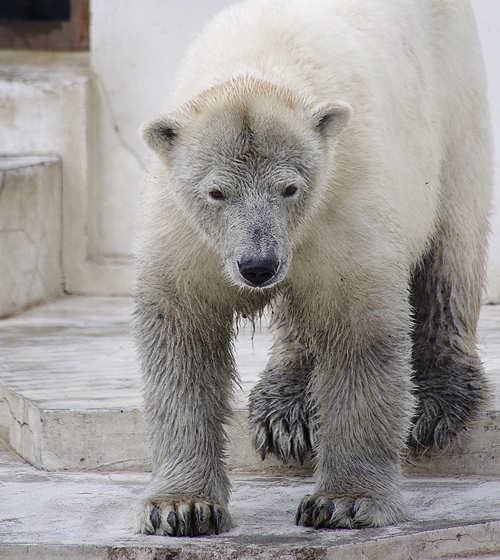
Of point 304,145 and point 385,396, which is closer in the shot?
point 304,145

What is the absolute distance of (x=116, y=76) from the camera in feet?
18.7

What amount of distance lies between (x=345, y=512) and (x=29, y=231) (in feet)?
10.9

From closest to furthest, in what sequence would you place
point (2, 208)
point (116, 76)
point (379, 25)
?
point (379, 25), point (2, 208), point (116, 76)

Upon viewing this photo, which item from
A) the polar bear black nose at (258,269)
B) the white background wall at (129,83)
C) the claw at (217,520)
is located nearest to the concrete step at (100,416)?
the claw at (217,520)

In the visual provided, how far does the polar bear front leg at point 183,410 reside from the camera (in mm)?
2596

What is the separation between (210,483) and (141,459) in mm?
698

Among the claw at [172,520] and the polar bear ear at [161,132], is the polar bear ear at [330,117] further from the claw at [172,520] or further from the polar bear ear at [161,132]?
the claw at [172,520]

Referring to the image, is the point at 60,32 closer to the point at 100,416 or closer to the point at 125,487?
the point at 100,416

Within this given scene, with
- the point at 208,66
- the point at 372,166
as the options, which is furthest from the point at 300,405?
the point at 208,66

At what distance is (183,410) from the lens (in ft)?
8.70

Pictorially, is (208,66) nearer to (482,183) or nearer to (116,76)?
Answer: (482,183)

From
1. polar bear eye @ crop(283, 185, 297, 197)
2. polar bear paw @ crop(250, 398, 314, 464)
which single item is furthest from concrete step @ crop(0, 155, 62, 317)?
polar bear eye @ crop(283, 185, 297, 197)

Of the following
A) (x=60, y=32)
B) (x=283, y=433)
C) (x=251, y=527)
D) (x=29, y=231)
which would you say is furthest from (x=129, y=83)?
(x=251, y=527)

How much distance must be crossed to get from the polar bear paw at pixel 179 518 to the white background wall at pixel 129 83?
10.6 ft
